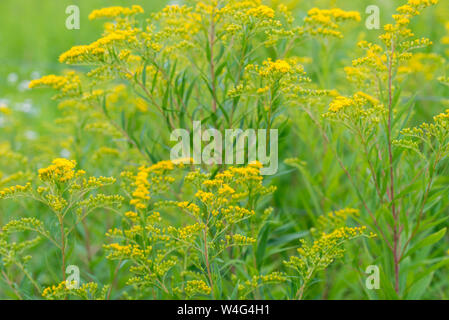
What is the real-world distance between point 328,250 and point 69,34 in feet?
15.9

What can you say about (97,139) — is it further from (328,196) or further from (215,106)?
(328,196)

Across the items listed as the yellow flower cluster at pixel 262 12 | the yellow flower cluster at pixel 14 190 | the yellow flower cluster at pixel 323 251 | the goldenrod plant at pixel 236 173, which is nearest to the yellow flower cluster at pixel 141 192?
the goldenrod plant at pixel 236 173

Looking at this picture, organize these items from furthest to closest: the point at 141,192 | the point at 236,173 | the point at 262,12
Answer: the point at 262,12, the point at 236,173, the point at 141,192

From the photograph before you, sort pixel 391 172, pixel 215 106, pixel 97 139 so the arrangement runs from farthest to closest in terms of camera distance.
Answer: pixel 97 139 → pixel 215 106 → pixel 391 172

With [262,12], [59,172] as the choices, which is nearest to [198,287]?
[59,172]

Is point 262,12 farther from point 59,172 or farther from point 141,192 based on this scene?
point 59,172

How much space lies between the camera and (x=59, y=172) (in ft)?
5.37

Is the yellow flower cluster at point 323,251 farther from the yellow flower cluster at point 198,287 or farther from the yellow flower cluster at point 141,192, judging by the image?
the yellow flower cluster at point 141,192

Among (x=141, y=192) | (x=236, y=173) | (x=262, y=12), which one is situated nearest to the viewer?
(x=141, y=192)

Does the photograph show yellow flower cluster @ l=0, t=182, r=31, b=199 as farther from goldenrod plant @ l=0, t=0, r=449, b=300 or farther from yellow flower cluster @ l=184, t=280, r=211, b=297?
yellow flower cluster @ l=184, t=280, r=211, b=297

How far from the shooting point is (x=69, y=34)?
18.6 feet

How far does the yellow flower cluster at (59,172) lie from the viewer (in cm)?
161
